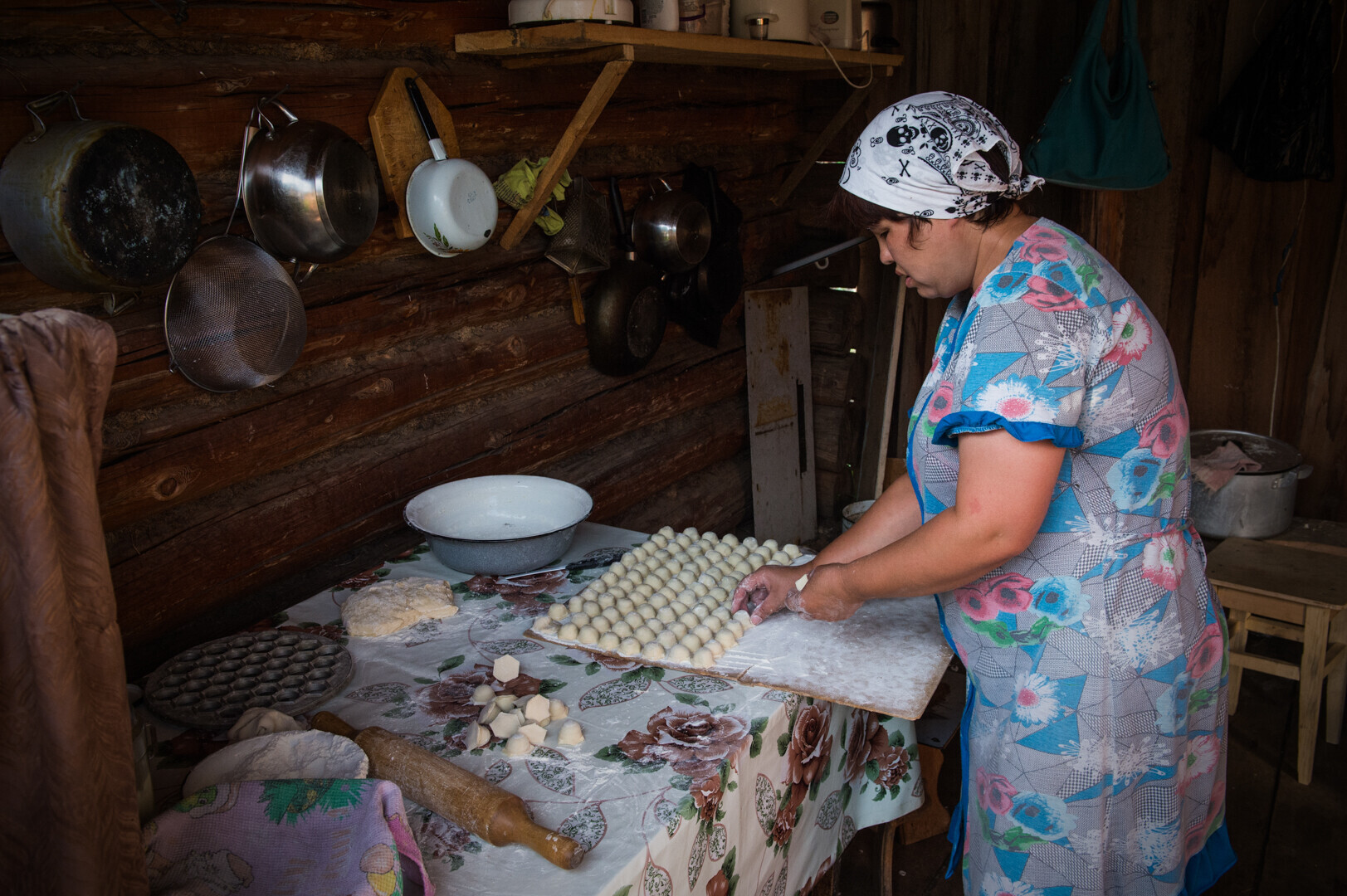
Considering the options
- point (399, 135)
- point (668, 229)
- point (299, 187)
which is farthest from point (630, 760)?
point (668, 229)

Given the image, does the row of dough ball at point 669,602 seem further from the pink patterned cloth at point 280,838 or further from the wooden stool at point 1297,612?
the wooden stool at point 1297,612

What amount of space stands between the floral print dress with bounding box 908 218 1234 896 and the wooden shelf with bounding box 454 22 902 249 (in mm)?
1090

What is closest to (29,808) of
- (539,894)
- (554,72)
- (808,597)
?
(539,894)

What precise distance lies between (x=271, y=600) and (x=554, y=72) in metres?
1.64

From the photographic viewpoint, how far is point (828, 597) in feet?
5.47

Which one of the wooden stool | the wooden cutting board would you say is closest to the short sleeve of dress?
the wooden cutting board

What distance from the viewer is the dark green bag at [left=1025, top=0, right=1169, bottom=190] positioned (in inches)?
126

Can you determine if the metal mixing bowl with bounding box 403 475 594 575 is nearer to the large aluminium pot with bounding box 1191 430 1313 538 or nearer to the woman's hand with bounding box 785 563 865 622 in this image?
the woman's hand with bounding box 785 563 865 622

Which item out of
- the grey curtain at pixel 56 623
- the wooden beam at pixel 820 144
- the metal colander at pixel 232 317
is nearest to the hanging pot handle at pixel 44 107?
the metal colander at pixel 232 317

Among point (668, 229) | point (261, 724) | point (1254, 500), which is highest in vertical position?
point (668, 229)

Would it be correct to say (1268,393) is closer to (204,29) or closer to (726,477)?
(726,477)

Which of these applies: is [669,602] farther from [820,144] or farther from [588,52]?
[820,144]

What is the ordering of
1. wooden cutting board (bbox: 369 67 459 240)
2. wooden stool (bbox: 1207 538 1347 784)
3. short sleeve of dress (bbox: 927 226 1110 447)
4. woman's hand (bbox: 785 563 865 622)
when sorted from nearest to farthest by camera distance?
short sleeve of dress (bbox: 927 226 1110 447), woman's hand (bbox: 785 563 865 622), wooden cutting board (bbox: 369 67 459 240), wooden stool (bbox: 1207 538 1347 784)

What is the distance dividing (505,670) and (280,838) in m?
0.58
